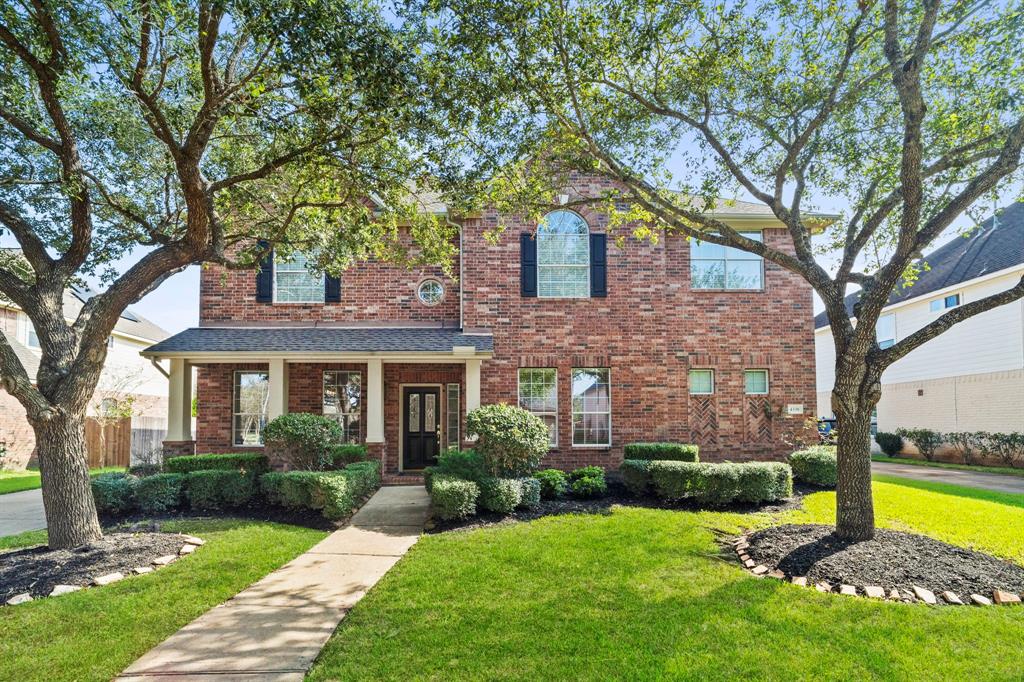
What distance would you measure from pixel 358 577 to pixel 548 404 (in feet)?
22.7

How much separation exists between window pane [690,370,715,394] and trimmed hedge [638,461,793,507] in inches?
132

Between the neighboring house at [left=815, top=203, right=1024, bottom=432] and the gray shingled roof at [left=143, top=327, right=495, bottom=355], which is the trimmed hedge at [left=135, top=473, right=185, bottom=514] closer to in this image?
the gray shingled roof at [left=143, top=327, right=495, bottom=355]

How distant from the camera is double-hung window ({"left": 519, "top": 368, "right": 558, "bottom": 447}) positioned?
1219 centimetres

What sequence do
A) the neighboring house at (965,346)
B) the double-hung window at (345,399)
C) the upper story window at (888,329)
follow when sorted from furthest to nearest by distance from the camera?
1. the upper story window at (888,329)
2. the neighboring house at (965,346)
3. the double-hung window at (345,399)

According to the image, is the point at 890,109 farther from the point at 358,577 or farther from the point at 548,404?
the point at 358,577

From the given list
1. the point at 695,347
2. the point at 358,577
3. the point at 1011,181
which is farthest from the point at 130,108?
the point at 1011,181

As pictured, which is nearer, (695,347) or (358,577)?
(358,577)

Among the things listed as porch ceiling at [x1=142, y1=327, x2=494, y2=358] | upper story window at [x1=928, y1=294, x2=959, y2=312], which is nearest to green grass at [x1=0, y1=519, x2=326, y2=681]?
porch ceiling at [x1=142, y1=327, x2=494, y2=358]

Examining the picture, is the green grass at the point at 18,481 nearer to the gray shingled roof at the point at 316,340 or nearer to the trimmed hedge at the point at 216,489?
the gray shingled roof at the point at 316,340

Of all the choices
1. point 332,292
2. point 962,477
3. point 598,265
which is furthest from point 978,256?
point 332,292

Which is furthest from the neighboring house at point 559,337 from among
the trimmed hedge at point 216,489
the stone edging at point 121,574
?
the stone edging at point 121,574

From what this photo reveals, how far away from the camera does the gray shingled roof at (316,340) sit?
11180 mm

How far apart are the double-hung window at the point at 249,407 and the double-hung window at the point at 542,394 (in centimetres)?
567

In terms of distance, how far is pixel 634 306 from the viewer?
12438mm
